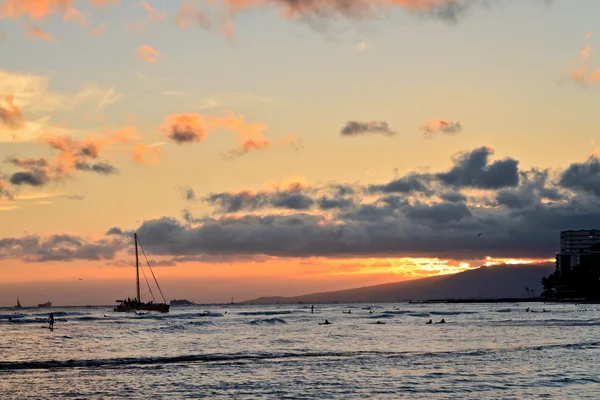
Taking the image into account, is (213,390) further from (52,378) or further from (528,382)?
(528,382)

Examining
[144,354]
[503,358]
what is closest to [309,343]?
[144,354]

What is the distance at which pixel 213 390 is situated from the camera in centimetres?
4009

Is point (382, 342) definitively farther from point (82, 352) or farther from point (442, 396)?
point (442, 396)

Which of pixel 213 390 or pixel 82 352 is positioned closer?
pixel 213 390

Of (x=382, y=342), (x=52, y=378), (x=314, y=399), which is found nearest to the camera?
(x=314, y=399)

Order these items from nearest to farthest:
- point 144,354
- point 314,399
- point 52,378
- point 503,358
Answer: point 314,399 → point 52,378 → point 503,358 → point 144,354

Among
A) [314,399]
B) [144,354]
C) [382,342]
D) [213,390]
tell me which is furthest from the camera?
[382,342]

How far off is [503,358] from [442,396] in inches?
801

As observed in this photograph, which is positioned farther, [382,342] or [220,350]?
[382,342]

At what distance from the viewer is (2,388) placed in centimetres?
4212

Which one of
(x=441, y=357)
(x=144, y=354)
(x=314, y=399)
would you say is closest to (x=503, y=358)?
(x=441, y=357)

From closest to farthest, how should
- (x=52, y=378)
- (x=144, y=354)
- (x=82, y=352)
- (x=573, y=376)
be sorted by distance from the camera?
1. (x=573, y=376)
2. (x=52, y=378)
3. (x=144, y=354)
4. (x=82, y=352)

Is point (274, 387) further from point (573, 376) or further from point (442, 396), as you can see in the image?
point (573, 376)

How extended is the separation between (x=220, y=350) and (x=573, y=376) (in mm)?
35698
